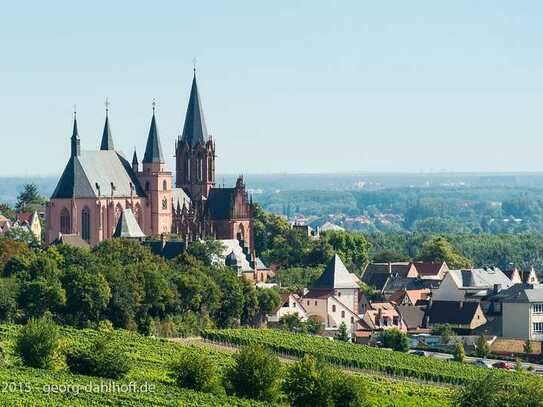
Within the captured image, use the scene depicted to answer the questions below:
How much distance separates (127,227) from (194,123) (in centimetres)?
1457

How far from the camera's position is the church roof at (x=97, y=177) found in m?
120

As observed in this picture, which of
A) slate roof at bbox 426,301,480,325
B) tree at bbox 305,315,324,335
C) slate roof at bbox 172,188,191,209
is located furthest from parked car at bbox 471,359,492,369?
slate roof at bbox 172,188,191,209

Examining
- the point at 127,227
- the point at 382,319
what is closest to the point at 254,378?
the point at 382,319

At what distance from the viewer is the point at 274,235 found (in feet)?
436

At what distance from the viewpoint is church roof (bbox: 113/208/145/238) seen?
116 m

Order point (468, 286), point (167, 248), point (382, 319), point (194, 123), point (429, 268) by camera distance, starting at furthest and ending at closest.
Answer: point (194, 123) < point (429, 268) < point (468, 286) < point (167, 248) < point (382, 319)

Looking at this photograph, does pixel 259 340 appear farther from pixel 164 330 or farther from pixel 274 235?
pixel 274 235

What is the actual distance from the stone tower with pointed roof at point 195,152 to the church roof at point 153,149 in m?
4.06

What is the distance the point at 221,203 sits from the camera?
416ft

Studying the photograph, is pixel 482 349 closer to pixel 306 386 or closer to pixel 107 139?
pixel 306 386

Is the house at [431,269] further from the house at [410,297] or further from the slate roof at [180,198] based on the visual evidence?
the slate roof at [180,198]

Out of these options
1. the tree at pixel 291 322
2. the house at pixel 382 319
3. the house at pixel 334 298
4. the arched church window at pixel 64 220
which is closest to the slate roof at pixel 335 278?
the house at pixel 334 298

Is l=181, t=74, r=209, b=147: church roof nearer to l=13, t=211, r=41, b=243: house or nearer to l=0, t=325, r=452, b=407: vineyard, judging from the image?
l=13, t=211, r=41, b=243: house

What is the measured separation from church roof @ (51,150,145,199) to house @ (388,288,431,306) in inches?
800
